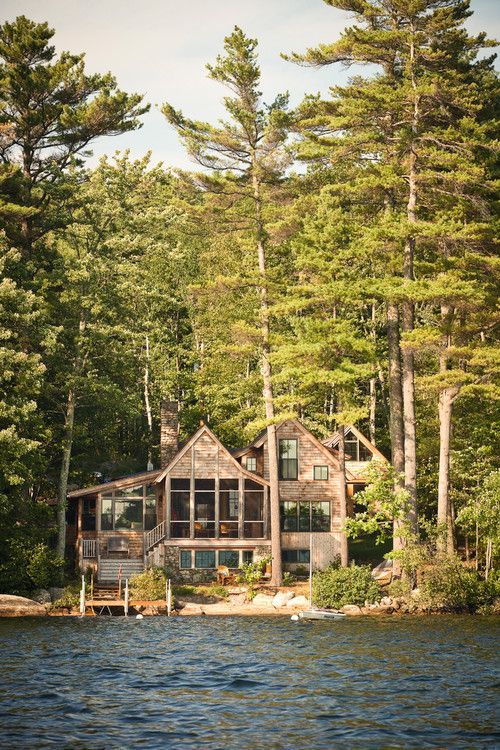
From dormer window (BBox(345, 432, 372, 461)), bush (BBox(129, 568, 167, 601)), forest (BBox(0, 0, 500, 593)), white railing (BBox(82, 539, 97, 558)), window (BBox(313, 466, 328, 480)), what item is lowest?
bush (BBox(129, 568, 167, 601))

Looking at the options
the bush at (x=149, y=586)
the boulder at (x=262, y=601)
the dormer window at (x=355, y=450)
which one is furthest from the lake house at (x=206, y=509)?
the boulder at (x=262, y=601)

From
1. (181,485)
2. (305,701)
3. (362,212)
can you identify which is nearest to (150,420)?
(181,485)

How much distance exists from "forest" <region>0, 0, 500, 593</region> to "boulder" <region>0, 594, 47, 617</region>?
176 centimetres

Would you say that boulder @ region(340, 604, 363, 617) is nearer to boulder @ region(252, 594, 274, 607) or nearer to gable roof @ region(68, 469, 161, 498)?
boulder @ region(252, 594, 274, 607)

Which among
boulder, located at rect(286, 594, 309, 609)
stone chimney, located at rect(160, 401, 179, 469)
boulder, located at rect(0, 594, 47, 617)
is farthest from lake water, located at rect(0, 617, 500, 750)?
stone chimney, located at rect(160, 401, 179, 469)

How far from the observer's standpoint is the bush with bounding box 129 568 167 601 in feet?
156

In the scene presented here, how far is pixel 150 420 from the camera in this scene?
66.3 meters

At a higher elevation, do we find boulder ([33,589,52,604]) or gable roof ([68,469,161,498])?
gable roof ([68,469,161,498])

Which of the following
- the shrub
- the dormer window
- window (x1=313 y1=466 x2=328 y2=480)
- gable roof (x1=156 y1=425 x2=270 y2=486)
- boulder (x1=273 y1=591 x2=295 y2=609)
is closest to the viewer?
the shrub

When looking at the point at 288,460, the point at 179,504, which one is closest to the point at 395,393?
the point at 288,460

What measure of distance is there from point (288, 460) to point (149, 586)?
1161 centimetres

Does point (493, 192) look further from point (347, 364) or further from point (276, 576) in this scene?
point (276, 576)

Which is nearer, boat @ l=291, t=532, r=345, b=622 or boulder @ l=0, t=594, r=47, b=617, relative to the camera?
boat @ l=291, t=532, r=345, b=622

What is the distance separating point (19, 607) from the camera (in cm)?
4462
